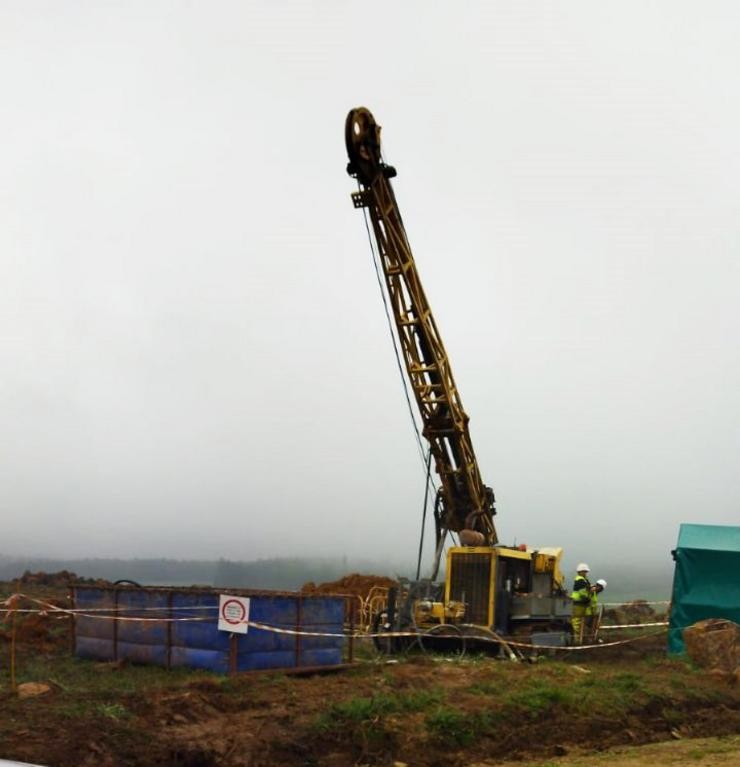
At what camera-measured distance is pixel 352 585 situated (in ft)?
113

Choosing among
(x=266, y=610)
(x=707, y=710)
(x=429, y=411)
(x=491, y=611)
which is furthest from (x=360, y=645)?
(x=707, y=710)

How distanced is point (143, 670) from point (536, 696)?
21.3ft

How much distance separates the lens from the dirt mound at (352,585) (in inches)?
1332

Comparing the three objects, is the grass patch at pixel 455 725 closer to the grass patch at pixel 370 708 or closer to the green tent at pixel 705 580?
the grass patch at pixel 370 708

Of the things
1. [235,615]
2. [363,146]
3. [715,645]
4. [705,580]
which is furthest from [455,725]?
[363,146]

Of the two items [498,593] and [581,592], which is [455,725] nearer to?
[498,593]

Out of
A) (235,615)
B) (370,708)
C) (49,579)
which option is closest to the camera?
(370,708)

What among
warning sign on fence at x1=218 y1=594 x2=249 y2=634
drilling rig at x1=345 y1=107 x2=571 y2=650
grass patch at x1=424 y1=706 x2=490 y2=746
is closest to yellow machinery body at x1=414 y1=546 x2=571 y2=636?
drilling rig at x1=345 y1=107 x2=571 y2=650

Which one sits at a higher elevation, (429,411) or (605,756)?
(429,411)

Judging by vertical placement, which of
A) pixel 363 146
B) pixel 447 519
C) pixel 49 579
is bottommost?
pixel 49 579

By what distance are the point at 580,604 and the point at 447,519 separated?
3673 millimetres

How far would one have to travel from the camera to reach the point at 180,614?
1573 cm

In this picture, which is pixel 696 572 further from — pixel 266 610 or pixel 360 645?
pixel 266 610

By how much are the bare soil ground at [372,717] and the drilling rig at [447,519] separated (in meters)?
3.35
